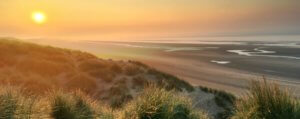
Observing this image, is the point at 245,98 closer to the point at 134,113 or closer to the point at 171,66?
the point at 134,113

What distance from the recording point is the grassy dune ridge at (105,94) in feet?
31.8

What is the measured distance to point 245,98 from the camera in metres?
10.5

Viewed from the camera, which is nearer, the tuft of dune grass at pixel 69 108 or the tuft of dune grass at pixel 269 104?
the tuft of dune grass at pixel 269 104

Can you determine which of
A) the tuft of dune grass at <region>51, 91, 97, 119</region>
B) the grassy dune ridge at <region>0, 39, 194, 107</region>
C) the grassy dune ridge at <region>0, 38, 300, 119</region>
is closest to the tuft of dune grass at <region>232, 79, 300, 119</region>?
the grassy dune ridge at <region>0, 38, 300, 119</region>

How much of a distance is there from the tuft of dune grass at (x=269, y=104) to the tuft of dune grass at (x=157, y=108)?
5.36ft

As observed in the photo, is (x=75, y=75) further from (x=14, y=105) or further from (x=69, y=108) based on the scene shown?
(x=14, y=105)

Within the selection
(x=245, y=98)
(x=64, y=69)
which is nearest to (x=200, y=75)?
(x=64, y=69)

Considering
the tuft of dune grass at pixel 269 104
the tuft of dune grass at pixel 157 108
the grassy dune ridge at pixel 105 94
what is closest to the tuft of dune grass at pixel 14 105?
the grassy dune ridge at pixel 105 94

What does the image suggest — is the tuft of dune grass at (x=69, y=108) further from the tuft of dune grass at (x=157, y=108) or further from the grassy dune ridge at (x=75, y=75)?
the grassy dune ridge at (x=75, y=75)

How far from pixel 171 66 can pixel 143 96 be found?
5109cm

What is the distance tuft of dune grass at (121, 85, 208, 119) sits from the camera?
9.98 metres

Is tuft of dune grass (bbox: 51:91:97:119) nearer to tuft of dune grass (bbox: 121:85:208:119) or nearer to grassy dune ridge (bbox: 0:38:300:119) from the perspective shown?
grassy dune ridge (bbox: 0:38:300:119)

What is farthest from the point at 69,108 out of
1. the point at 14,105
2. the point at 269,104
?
the point at 269,104

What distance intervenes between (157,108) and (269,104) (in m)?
2.94
